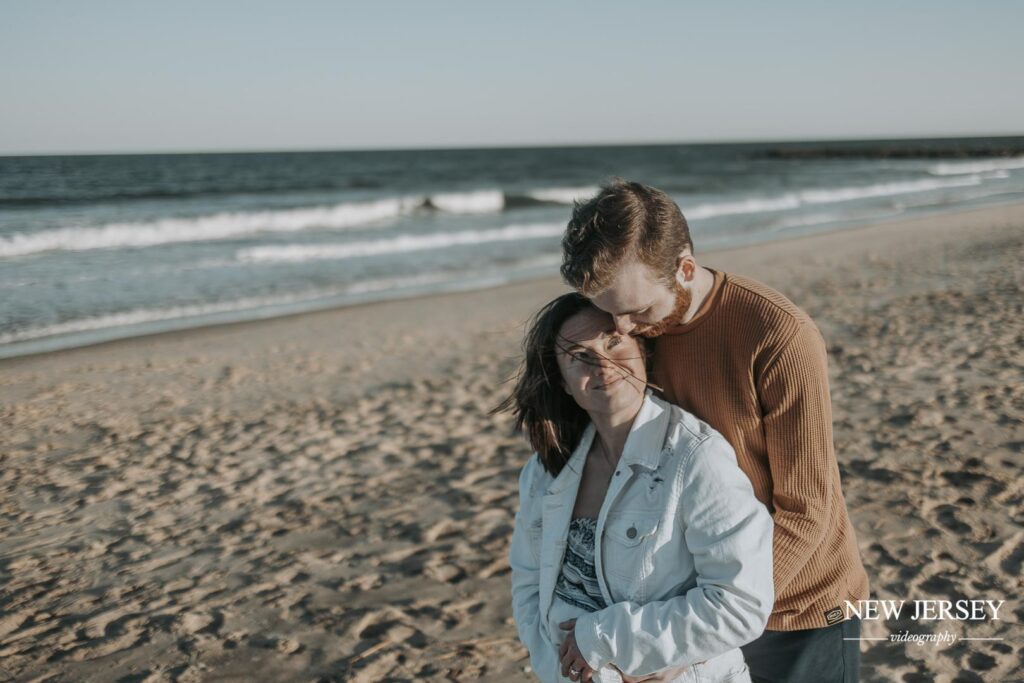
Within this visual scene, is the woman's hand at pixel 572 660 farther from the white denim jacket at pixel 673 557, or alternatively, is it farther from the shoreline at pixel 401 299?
the shoreline at pixel 401 299

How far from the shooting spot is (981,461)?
562 centimetres

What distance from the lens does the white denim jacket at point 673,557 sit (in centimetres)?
204

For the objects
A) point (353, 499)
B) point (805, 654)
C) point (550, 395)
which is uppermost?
point (550, 395)

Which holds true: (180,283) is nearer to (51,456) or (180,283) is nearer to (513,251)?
(513,251)

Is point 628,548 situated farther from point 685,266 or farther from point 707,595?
point 685,266

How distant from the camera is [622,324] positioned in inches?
90.2

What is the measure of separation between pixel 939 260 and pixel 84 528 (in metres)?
14.2

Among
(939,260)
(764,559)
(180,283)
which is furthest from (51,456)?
(939,260)

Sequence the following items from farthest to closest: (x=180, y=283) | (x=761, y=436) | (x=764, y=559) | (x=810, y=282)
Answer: (x=180, y=283)
(x=810, y=282)
(x=761, y=436)
(x=764, y=559)

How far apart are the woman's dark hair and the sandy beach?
1984 mm

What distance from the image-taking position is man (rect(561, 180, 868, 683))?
215cm

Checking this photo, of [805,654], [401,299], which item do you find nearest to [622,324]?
[805,654]

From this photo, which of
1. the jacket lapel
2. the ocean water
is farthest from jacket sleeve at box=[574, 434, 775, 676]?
the ocean water

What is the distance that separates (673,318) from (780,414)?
386mm
